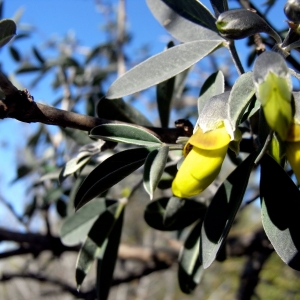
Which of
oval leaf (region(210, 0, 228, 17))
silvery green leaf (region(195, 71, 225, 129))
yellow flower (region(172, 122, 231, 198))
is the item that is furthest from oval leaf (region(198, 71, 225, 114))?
yellow flower (region(172, 122, 231, 198))

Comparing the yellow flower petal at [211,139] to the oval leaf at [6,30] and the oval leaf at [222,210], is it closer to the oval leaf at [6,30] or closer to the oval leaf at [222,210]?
the oval leaf at [222,210]

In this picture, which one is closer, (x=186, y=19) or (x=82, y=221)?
(x=186, y=19)

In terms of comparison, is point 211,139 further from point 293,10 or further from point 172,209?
point 172,209

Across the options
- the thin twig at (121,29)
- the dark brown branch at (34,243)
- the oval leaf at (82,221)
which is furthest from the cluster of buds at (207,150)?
the thin twig at (121,29)

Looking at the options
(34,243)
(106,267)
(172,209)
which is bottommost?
(34,243)

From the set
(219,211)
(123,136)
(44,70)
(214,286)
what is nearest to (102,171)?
(123,136)

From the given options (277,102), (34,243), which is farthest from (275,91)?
(34,243)

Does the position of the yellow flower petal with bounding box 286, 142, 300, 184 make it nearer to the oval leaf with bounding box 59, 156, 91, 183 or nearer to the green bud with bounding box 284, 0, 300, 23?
the green bud with bounding box 284, 0, 300, 23
